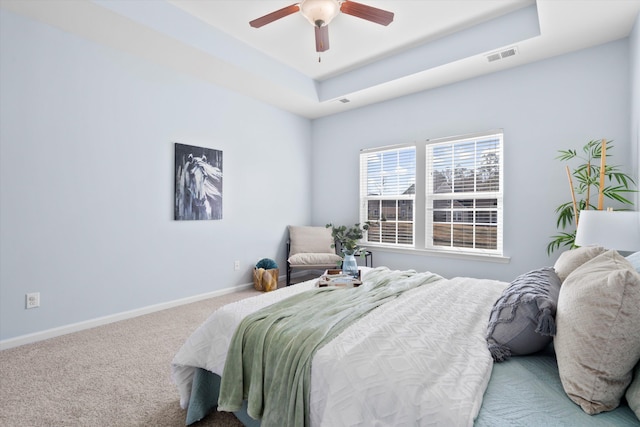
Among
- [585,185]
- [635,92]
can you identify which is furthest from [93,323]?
[635,92]

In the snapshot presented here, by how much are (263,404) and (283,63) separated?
374cm

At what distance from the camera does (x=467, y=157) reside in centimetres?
394

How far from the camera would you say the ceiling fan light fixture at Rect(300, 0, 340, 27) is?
244 centimetres

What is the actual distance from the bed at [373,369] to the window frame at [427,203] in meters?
2.09

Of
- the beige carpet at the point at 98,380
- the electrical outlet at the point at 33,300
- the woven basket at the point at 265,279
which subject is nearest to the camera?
the beige carpet at the point at 98,380

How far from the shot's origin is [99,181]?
3.10 meters

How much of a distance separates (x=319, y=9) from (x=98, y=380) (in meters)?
3.00

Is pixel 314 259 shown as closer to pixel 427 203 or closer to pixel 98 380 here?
pixel 427 203

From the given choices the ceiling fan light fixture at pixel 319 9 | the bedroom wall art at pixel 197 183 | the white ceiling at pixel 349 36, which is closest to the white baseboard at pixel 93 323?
the bedroom wall art at pixel 197 183

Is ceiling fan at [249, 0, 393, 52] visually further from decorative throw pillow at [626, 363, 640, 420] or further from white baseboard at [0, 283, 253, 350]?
white baseboard at [0, 283, 253, 350]

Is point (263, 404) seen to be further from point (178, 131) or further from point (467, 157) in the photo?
point (467, 157)

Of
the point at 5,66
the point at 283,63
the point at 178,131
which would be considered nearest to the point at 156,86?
the point at 178,131

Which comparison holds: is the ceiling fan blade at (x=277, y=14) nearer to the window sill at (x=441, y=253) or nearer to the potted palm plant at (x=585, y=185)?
the potted palm plant at (x=585, y=185)

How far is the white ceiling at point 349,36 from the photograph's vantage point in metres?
2.67
